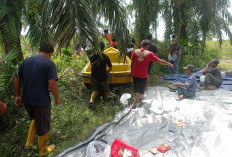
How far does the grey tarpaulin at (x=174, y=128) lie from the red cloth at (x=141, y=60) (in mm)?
840

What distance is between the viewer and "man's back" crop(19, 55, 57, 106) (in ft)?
8.42

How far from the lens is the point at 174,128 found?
3.43 metres

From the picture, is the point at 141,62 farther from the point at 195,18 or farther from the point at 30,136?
the point at 195,18

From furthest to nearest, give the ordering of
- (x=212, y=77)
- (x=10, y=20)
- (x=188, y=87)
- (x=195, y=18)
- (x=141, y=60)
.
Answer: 1. (x=195, y=18)
2. (x=212, y=77)
3. (x=188, y=87)
4. (x=141, y=60)
5. (x=10, y=20)

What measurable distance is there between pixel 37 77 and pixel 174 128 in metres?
2.59

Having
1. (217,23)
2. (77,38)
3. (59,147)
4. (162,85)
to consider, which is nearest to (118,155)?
(59,147)

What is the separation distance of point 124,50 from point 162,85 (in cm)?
345

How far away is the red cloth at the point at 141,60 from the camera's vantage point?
4227 millimetres

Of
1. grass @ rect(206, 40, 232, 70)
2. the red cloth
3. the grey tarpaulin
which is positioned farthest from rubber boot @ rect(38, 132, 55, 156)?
grass @ rect(206, 40, 232, 70)

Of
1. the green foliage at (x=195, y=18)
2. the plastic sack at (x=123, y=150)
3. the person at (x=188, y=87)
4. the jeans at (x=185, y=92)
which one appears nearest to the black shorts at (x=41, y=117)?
the plastic sack at (x=123, y=150)

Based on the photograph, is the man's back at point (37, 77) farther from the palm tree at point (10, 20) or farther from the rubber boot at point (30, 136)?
the palm tree at point (10, 20)

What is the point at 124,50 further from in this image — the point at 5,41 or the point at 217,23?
the point at 217,23

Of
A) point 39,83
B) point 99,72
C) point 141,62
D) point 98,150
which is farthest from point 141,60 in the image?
point 39,83

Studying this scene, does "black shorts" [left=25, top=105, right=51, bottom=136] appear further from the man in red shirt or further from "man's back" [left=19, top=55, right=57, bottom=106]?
the man in red shirt
